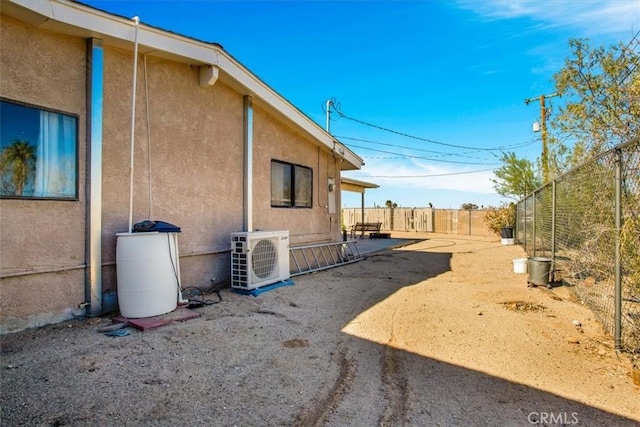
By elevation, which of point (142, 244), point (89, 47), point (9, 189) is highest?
point (89, 47)

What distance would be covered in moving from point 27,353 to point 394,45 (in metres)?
13.2

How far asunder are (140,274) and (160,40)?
3003 millimetres

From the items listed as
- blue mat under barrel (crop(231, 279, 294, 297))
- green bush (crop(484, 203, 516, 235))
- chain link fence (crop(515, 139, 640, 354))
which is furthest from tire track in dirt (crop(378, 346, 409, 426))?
green bush (crop(484, 203, 516, 235))

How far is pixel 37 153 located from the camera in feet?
12.0

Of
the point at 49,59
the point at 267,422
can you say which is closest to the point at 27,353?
the point at 267,422

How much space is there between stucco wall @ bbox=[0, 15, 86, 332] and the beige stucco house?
1 cm

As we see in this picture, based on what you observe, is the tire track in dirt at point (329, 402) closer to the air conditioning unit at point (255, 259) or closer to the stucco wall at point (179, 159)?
the air conditioning unit at point (255, 259)

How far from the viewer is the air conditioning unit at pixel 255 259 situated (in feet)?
18.1

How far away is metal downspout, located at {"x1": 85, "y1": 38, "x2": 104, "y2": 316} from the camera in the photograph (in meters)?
3.96

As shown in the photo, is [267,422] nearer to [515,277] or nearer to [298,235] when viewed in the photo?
[298,235]

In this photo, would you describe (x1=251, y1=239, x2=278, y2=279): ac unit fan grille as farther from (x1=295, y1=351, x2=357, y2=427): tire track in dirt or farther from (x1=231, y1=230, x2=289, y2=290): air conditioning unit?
(x1=295, y1=351, x2=357, y2=427): tire track in dirt

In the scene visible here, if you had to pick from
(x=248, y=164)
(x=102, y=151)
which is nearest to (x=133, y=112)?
(x=102, y=151)

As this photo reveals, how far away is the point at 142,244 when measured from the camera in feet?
13.0

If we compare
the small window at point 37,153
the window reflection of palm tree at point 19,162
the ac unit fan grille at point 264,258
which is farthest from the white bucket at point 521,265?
the window reflection of palm tree at point 19,162
